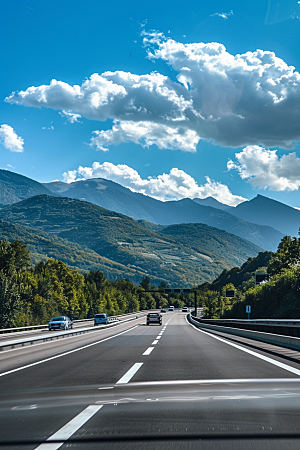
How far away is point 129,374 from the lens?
989 cm

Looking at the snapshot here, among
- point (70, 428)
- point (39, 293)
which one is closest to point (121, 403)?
point (70, 428)

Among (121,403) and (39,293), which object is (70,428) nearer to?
(121,403)

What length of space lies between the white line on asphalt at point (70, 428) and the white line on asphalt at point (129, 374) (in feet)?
8.37

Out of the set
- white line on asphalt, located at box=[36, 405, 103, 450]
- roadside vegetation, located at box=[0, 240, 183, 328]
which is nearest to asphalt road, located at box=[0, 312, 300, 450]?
white line on asphalt, located at box=[36, 405, 103, 450]

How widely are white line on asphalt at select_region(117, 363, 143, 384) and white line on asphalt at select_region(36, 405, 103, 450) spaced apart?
2551mm

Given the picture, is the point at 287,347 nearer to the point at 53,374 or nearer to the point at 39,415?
the point at 53,374

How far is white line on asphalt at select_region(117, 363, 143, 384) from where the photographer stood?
8.82 meters

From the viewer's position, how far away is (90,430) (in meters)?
5.04

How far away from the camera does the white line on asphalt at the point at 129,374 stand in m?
8.82

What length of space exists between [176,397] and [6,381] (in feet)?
14.7

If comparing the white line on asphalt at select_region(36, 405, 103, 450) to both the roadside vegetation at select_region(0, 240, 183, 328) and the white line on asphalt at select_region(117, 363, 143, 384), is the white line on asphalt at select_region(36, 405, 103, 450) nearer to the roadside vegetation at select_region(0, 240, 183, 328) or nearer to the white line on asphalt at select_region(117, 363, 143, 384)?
the white line on asphalt at select_region(117, 363, 143, 384)

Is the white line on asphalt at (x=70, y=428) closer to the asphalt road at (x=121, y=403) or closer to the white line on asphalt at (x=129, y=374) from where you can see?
the asphalt road at (x=121, y=403)

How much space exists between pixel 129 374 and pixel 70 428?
4869 millimetres

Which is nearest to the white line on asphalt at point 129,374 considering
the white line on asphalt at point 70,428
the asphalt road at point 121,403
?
the asphalt road at point 121,403
